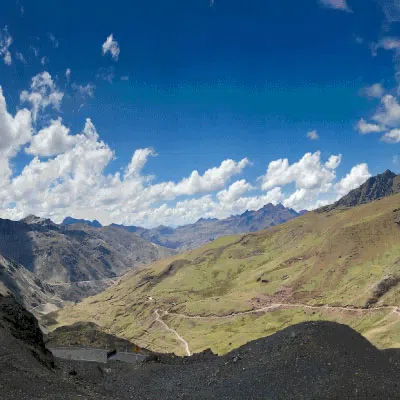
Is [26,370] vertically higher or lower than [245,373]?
higher

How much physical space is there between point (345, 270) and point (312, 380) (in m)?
160

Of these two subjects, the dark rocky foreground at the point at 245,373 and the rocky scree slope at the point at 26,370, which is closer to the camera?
the rocky scree slope at the point at 26,370

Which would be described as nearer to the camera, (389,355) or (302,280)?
(389,355)

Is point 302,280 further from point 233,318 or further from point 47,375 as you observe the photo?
point 47,375

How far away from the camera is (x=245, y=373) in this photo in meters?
38.4

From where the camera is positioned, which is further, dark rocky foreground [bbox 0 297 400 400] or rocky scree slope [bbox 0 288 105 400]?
dark rocky foreground [bbox 0 297 400 400]

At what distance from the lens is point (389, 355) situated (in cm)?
4128

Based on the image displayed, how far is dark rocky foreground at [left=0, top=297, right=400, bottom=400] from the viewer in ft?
102

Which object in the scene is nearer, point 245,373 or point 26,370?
point 26,370

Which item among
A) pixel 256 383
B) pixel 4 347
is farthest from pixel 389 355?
pixel 4 347

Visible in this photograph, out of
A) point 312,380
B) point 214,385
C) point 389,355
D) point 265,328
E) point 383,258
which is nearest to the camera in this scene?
point 312,380

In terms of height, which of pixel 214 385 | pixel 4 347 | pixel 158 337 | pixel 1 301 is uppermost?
pixel 1 301

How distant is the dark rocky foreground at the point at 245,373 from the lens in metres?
31.1

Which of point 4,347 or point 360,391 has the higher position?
point 4,347
